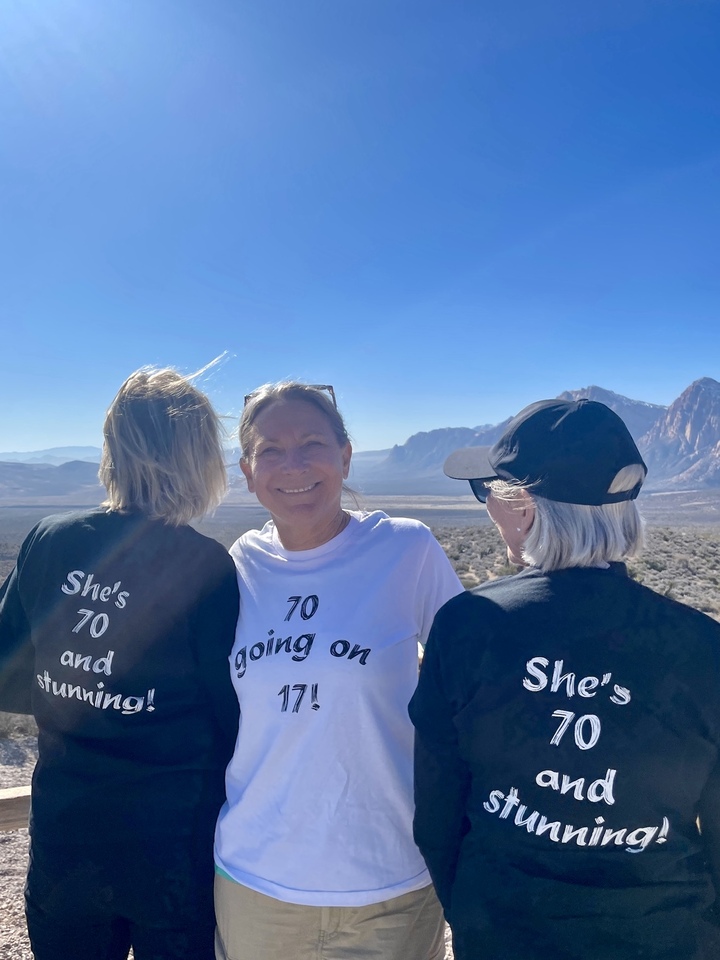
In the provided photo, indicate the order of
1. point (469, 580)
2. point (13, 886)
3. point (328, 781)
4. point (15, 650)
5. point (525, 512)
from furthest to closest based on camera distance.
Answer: point (469, 580), point (13, 886), point (15, 650), point (328, 781), point (525, 512)

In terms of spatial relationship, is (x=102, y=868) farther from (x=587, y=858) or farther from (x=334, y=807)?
(x=587, y=858)

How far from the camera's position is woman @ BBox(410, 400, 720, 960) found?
1.36 meters

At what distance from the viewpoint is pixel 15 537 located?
46.7 meters

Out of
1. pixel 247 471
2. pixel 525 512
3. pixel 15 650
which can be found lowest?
pixel 15 650

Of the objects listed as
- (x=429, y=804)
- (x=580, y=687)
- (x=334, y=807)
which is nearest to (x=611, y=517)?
(x=580, y=687)

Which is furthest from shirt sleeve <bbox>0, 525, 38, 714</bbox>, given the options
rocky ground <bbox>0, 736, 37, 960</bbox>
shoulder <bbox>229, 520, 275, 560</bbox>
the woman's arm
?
rocky ground <bbox>0, 736, 37, 960</bbox>

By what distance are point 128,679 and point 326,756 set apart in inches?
22.4

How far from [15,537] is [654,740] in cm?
5183

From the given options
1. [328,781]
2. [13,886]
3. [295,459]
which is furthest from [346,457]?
[13,886]

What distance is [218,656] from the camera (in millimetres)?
1869

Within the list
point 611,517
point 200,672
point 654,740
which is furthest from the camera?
point 200,672

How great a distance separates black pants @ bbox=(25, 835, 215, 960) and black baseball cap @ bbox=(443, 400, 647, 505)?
1342 millimetres

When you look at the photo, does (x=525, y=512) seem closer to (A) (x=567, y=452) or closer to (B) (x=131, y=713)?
(A) (x=567, y=452)

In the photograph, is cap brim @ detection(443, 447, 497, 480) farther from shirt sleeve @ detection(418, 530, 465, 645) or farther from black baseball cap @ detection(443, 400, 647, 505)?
shirt sleeve @ detection(418, 530, 465, 645)
